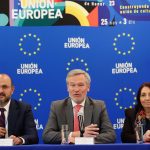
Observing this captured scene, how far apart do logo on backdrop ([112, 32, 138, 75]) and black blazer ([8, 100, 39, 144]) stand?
1.37 meters

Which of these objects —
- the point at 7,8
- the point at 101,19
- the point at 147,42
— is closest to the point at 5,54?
the point at 7,8

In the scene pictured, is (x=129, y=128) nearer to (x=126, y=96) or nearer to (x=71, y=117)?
(x=71, y=117)

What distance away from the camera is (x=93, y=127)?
3.36 metres

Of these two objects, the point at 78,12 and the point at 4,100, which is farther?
the point at 78,12

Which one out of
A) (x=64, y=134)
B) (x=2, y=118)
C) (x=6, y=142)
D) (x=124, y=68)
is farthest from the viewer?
(x=124, y=68)

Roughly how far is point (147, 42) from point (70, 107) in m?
1.51

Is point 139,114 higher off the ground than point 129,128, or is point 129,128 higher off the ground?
point 139,114

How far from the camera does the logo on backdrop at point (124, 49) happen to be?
15.8ft

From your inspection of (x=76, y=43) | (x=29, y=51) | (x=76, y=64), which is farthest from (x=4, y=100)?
(x=76, y=43)

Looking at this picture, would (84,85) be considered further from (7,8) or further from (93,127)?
(7,8)

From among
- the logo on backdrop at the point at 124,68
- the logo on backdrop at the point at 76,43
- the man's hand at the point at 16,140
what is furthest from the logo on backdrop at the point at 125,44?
the man's hand at the point at 16,140

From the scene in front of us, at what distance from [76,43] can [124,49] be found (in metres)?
0.59

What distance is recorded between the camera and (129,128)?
3.90 meters

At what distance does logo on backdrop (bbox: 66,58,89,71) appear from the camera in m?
4.82
